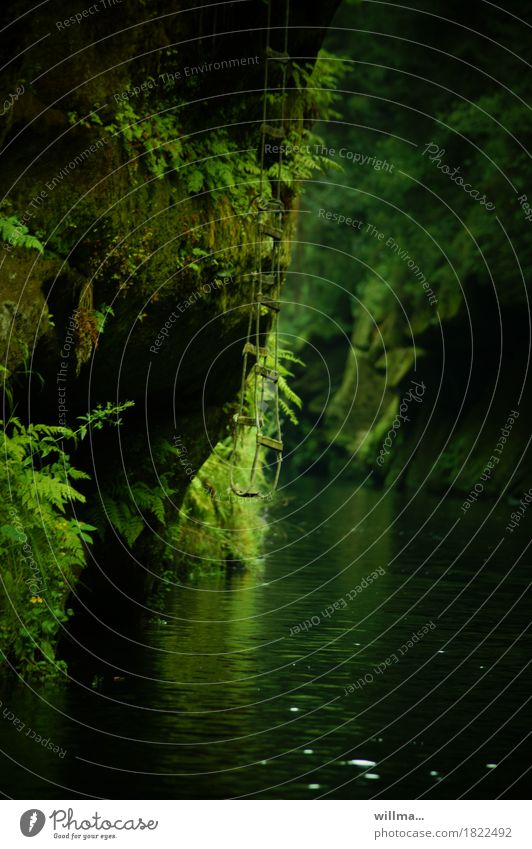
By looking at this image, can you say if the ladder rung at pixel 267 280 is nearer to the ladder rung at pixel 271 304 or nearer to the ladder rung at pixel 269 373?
the ladder rung at pixel 271 304

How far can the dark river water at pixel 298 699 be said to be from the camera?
935 centimetres

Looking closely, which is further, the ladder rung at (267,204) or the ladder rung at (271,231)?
the ladder rung at (271,231)

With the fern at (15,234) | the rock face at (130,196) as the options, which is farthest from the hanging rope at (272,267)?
the fern at (15,234)

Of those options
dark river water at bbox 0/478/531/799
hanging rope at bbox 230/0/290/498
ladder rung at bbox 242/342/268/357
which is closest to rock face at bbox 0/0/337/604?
hanging rope at bbox 230/0/290/498

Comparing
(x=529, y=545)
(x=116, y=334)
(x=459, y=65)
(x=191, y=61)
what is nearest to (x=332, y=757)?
(x=116, y=334)

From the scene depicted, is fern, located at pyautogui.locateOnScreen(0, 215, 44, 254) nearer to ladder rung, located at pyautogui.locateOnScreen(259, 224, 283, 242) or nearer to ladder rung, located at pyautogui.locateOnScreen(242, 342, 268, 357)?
ladder rung, located at pyautogui.locateOnScreen(242, 342, 268, 357)

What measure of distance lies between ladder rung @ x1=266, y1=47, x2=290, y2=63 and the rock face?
22 centimetres

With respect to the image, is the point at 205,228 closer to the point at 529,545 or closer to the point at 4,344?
the point at 4,344

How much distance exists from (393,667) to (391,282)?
42.0 metres

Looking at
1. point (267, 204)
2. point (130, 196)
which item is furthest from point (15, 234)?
point (267, 204)

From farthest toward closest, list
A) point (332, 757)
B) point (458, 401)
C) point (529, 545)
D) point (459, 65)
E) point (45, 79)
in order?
point (458, 401), point (459, 65), point (529, 545), point (45, 79), point (332, 757)

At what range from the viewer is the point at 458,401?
50.9 metres

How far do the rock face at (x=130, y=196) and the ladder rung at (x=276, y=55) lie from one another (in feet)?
0.74

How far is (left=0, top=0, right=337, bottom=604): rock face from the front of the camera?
38.2 feet
